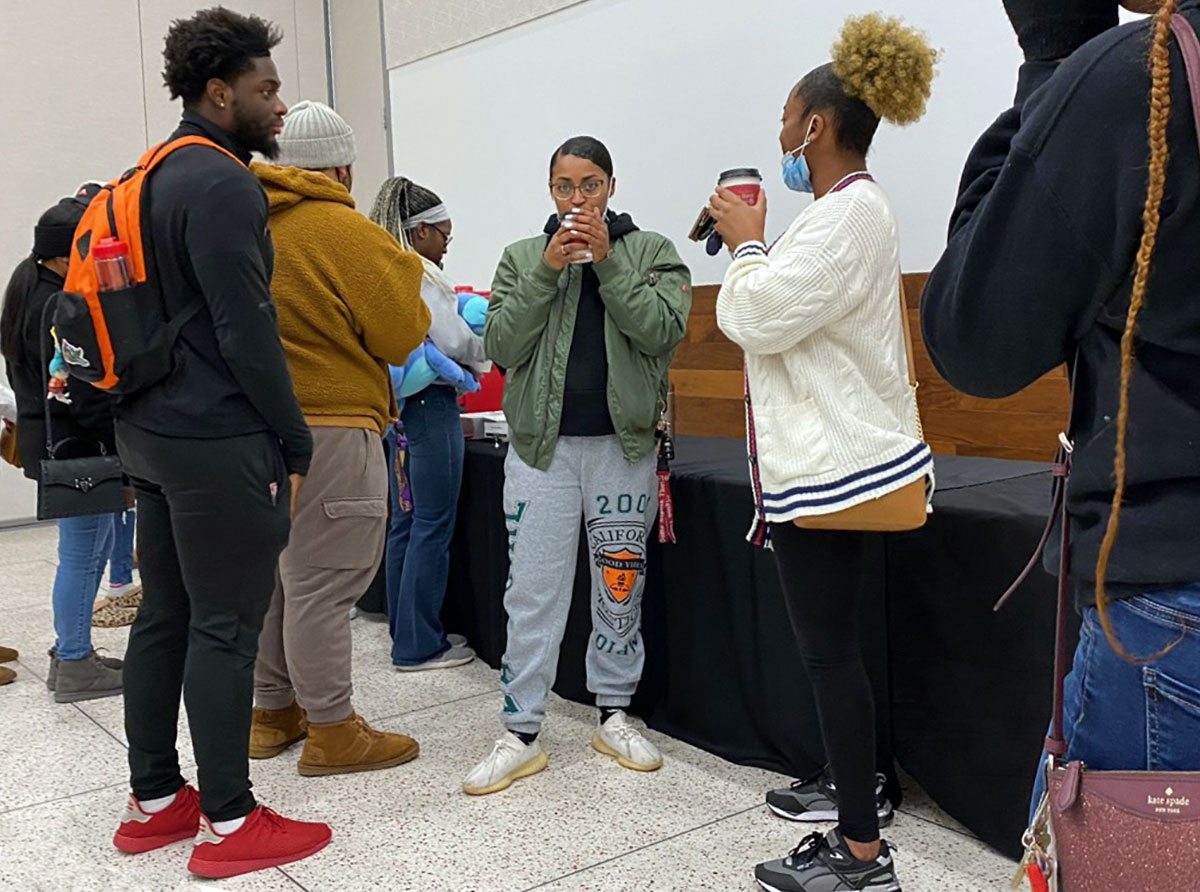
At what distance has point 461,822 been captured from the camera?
2.23 metres

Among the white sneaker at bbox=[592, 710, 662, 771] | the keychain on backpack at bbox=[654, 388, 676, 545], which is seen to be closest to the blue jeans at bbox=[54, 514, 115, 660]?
the white sneaker at bbox=[592, 710, 662, 771]

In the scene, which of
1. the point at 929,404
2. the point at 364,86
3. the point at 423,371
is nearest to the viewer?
the point at 929,404

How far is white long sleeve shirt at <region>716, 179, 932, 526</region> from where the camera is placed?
1.67 meters

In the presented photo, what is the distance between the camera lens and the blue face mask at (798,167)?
1.78 meters

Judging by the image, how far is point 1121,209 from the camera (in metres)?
0.78

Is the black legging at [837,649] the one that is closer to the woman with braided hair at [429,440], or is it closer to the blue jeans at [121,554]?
the woman with braided hair at [429,440]

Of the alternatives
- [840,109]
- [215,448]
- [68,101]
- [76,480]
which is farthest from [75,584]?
[68,101]

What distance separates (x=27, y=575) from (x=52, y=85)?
282cm

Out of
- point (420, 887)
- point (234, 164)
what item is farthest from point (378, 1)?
point (420, 887)

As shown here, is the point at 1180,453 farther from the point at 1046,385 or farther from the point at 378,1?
the point at 378,1

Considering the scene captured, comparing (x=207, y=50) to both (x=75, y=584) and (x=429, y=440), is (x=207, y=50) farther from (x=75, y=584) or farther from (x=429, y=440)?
(x=75, y=584)

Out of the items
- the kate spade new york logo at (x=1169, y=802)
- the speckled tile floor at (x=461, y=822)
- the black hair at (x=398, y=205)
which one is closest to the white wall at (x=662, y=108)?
the black hair at (x=398, y=205)

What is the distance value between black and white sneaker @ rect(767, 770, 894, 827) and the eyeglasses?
1362 mm

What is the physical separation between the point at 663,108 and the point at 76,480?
7.25 feet
